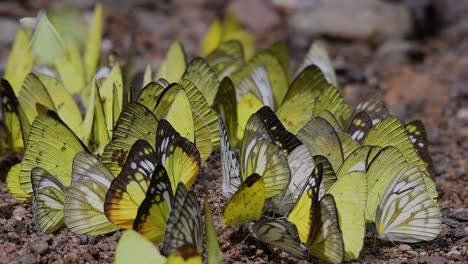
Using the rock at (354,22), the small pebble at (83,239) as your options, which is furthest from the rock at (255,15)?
the small pebble at (83,239)

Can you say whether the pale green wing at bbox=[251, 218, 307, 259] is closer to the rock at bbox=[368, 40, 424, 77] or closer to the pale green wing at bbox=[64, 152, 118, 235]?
the pale green wing at bbox=[64, 152, 118, 235]

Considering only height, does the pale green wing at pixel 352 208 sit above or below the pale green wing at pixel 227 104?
below

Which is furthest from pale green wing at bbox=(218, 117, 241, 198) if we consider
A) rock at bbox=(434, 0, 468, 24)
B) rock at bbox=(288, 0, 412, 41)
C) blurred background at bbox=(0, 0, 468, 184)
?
Result: rock at bbox=(434, 0, 468, 24)

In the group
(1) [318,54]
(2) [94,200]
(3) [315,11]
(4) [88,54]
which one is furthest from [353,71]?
(2) [94,200]

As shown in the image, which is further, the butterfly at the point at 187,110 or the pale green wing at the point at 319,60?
the pale green wing at the point at 319,60

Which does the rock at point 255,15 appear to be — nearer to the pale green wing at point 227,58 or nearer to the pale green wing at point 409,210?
the pale green wing at point 227,58

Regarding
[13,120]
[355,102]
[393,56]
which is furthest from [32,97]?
[393,56]

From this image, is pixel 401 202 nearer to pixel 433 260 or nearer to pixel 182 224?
pixel 433 260

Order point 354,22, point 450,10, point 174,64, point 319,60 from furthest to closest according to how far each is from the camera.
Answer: point 450,10 < point 354,22 < point 319,60 < point 174,64
